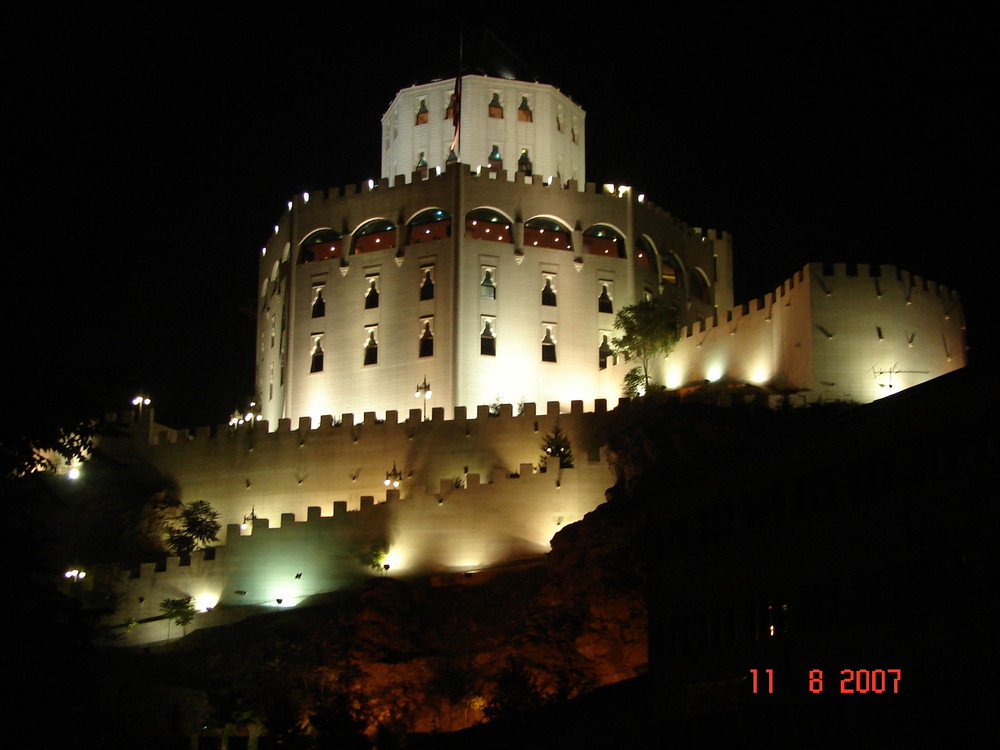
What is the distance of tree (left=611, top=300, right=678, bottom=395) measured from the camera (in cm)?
6469

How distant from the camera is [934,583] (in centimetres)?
2641

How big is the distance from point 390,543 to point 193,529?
1223 cm

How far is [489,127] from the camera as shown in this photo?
7900cm

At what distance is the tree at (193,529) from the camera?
59.5 m

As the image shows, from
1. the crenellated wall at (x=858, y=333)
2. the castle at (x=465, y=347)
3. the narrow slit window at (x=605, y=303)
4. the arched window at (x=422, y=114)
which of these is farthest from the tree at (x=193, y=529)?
the arched window at (x=422, y=114)

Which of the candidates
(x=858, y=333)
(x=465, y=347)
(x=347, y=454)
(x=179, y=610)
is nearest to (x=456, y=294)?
(x=465, y=347)

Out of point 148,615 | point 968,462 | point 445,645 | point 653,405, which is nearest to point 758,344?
point 653,405

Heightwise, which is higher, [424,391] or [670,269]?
[670,269]

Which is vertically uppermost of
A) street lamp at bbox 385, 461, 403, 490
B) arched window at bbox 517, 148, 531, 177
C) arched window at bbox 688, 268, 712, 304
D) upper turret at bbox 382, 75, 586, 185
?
upper turret at bbox 382, 75, 586, 185

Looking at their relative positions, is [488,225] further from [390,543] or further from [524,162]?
[390,543]

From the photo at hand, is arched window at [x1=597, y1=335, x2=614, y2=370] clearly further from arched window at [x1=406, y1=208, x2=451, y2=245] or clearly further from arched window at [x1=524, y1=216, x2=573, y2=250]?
arched window at [x1=406, y1=208, x2=451, y2=245]

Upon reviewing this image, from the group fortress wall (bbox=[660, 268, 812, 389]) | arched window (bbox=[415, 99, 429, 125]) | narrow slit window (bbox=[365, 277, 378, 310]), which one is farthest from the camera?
arched window (bbox=[415, 99, 429, 125])

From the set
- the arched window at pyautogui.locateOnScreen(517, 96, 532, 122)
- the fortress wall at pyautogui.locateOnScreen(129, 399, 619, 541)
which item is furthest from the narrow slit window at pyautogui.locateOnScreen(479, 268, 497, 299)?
the arched window at pyautogui.locateOnScreen(517, 96, 532, 122)

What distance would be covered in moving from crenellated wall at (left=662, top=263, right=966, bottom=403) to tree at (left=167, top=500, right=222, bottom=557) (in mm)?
23806
